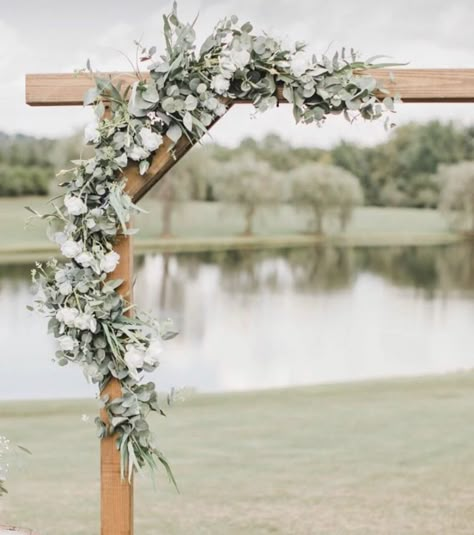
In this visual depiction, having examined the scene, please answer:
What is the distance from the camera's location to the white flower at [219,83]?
244 cm

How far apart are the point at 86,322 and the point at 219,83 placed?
71 cm

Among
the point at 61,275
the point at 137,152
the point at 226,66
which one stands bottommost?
the point at 61,275

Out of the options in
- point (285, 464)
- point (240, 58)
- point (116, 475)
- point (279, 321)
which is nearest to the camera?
point (240, 58)

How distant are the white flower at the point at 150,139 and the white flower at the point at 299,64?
1.28 ft

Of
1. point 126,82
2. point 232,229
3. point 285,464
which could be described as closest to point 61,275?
point 126,82

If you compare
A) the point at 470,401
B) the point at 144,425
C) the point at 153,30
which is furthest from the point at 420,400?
the point at 144,425

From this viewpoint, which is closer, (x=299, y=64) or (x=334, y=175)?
(x=299, y=64)

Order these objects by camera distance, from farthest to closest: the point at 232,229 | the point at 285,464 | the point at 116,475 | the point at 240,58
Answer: the point at 232,229 → the point at 285,464 → the point at 116,475 → the point at 240,58

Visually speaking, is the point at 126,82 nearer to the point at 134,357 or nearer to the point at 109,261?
the point at 109,261

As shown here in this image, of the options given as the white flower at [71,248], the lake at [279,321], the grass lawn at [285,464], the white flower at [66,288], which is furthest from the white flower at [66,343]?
the lake at [279,321]

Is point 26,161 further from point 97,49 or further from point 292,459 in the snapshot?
point 292,459

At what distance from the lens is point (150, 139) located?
246 centimetres

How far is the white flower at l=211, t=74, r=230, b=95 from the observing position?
2438 mm

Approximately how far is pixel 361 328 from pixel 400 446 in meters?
0.77
